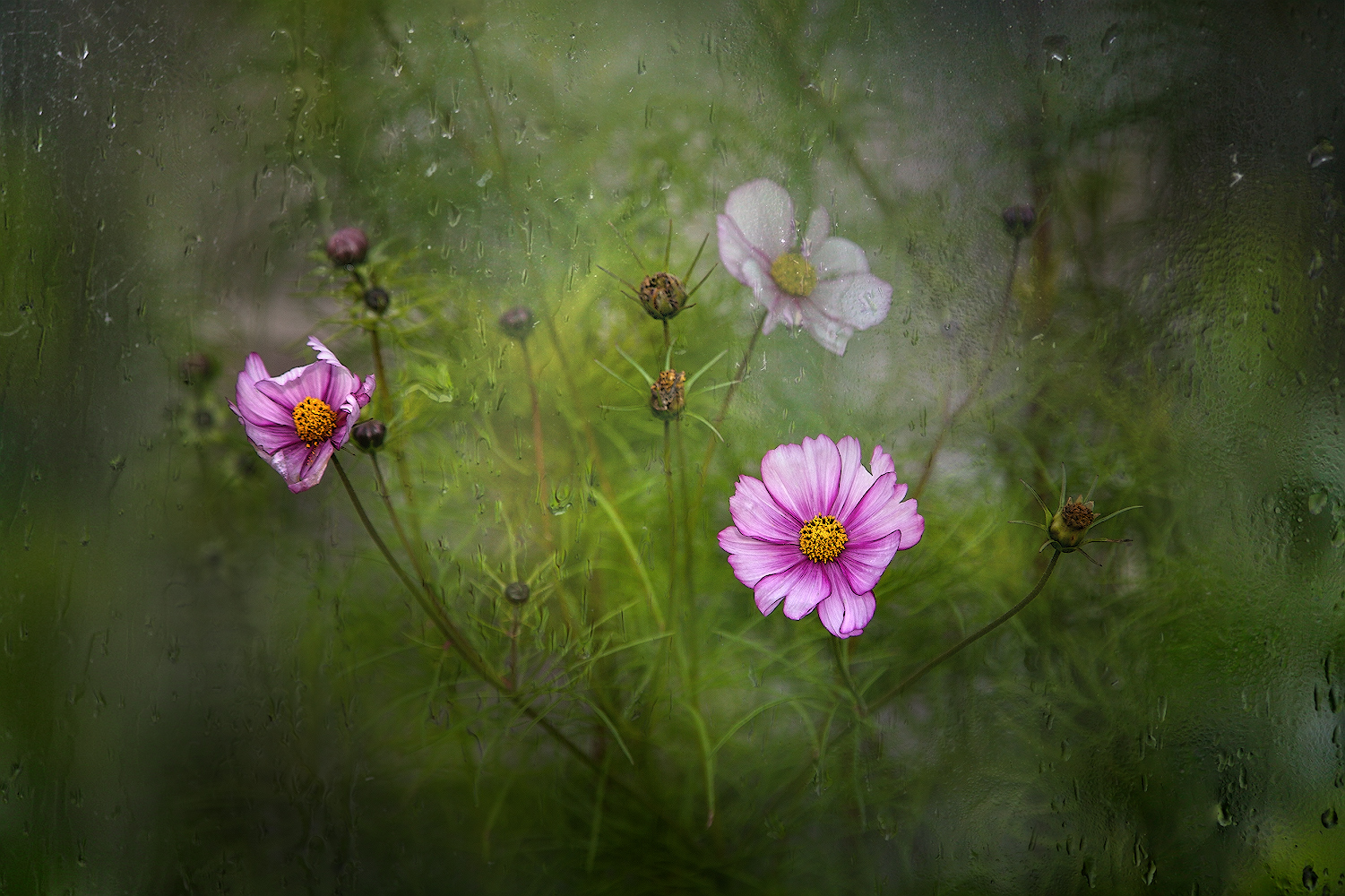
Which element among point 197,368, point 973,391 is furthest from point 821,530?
point 197,368

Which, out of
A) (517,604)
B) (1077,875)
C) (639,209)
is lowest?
(1077,875)

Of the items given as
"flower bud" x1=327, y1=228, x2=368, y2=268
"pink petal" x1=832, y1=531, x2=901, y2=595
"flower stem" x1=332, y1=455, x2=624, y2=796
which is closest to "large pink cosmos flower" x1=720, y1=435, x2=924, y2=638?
"pink petal" x1=832, y1=531, x2=901, y2=595

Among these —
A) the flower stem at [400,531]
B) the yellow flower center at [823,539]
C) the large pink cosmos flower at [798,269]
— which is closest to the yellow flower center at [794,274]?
the large pink cosmos flower at [798,269]

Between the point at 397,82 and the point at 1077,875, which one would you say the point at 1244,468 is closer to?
the point at 1077,875

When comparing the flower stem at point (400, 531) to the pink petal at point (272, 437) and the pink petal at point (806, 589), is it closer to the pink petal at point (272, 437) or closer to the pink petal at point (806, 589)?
the pink petal at point (272, 437)

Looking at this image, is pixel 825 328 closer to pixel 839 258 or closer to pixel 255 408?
pixel 839 258

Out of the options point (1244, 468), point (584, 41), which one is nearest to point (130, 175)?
point (584, 41)
